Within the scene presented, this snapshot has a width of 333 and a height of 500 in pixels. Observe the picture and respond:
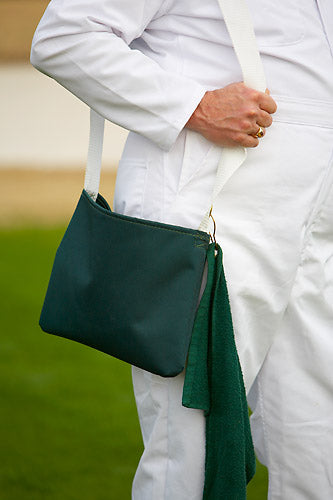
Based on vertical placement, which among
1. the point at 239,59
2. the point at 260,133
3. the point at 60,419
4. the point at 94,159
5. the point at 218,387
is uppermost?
the point at 239,59

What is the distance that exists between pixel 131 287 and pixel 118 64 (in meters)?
0.43

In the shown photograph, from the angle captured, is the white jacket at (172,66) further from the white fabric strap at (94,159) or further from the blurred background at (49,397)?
the blurred background at (49,397)

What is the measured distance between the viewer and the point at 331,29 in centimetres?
159

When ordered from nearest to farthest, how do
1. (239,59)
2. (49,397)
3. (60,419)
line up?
(239,59)
(60,419)
(49,397)

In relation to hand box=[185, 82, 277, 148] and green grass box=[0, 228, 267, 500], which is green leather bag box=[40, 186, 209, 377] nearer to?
hand box=[185, 82, 277, 148]

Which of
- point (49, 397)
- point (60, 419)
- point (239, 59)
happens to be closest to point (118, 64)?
point (239, 59)

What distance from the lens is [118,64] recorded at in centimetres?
153

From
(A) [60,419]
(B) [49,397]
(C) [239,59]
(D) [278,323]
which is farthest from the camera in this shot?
(B) [49,397]

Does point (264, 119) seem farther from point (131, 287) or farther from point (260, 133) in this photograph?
point (131, 287)

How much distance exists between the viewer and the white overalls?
1537 millimetres

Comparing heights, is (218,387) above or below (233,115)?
below

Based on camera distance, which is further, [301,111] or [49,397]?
[49,397]

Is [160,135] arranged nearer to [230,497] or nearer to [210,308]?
[210,308]

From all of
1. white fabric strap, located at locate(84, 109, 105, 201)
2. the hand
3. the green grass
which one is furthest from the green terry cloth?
the green grass
